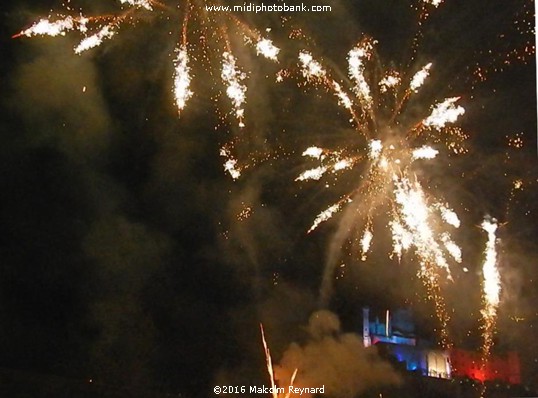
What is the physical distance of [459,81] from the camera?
10.4ft

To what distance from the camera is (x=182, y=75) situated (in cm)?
307

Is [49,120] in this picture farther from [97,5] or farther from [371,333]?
[371,333]

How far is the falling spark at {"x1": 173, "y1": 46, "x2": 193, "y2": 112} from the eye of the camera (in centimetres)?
306

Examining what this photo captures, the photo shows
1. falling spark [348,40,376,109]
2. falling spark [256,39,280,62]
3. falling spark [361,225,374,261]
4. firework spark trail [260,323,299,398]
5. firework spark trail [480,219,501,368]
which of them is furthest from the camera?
firework spark trail [480,219,501,368]

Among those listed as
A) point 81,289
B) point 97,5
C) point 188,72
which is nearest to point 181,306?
point 81,289

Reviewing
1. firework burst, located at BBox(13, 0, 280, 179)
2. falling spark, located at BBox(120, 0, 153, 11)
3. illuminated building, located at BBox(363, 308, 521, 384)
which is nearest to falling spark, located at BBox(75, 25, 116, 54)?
firework burst, located at BBox(13, 0, 280, 179)

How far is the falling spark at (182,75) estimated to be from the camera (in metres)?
3.06

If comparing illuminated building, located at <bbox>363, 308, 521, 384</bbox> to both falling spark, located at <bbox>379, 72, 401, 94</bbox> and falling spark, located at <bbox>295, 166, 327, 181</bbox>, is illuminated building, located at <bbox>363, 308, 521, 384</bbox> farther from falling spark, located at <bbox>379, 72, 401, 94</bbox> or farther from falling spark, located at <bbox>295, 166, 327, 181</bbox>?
falling spark, located at <bbox>379, 72, 401, 94</bbox>

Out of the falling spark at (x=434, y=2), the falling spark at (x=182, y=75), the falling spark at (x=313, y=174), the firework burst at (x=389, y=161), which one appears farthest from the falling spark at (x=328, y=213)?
the falling spark at (x=434, y=2)

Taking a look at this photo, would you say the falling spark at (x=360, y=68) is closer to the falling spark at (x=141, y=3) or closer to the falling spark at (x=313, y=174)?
the falling spark at (x=313, y=174)

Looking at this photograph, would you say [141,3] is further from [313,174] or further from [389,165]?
[389,165]

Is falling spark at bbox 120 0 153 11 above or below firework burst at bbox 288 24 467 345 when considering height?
above

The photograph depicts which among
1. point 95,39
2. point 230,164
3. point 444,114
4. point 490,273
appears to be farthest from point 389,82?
point 95,39

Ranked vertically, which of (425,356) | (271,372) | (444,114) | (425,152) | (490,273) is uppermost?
(444,114)
